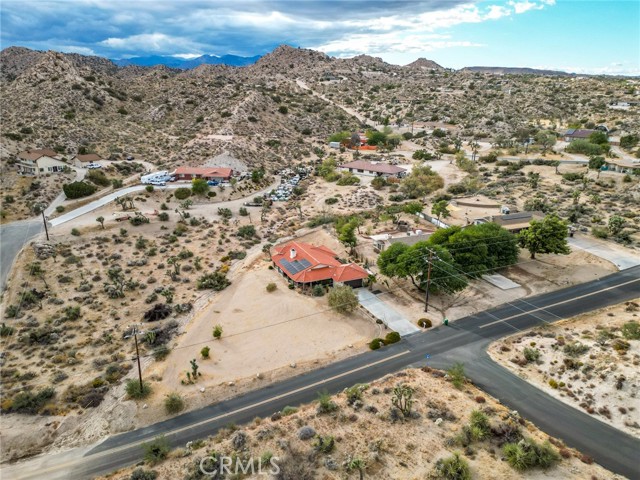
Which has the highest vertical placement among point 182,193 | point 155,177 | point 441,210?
point 155,177

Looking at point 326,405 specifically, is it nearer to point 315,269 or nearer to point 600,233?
point 315,269

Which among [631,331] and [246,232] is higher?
[631,331]

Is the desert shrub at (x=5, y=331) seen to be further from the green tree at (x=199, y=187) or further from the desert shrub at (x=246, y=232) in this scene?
the green tree at (x=199, y=187)

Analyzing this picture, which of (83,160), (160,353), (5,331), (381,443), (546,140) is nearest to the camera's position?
(381,443)

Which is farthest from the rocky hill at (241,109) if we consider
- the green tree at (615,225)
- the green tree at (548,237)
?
the green tree at (615,225)

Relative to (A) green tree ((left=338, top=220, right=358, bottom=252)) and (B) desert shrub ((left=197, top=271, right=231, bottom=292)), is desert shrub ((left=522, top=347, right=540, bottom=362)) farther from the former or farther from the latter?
(B) desert shrub ((left=197, top=271, right=231, bottom=292))

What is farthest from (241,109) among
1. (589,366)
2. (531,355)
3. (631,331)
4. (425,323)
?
(589,366)

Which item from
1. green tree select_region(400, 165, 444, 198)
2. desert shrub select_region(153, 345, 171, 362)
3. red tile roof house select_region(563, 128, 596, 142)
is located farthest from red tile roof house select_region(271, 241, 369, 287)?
red tile roof house select_region(563, 128, 596, 142)
